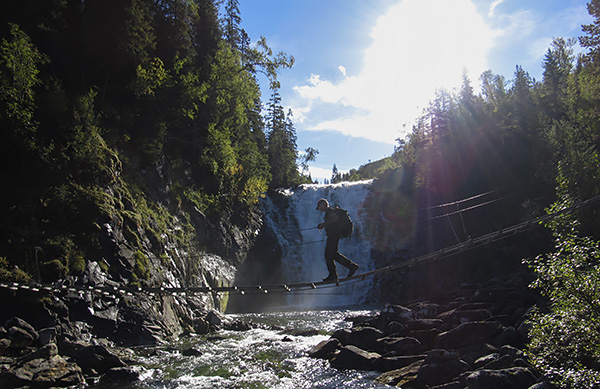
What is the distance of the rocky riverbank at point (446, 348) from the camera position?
9.10 metres

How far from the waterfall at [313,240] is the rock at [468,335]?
18.2m

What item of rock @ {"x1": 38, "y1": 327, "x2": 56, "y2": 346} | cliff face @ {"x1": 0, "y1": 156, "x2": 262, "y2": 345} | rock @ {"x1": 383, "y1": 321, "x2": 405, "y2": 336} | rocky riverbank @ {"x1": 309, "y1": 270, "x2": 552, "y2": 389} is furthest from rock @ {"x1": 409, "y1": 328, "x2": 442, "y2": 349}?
rock @ {"x1": 38, "y1": 327, "x2": 56, "y2": 346}

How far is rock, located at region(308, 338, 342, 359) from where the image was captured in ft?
45.1

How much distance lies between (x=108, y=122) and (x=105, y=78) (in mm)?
2942

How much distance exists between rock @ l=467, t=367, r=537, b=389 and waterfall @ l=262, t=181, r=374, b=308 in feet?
71.7

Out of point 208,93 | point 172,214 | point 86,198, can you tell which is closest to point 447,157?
point 208,93

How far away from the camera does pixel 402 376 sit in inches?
421

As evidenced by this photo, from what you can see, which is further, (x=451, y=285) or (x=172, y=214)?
(x=451, y=285)

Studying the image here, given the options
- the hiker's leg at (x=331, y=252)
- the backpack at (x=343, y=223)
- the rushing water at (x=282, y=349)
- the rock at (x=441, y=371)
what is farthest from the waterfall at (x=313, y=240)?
the backpack at (x=343, y=223)

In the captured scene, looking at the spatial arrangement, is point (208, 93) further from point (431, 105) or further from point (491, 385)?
point (431, 105)

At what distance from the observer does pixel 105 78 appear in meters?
21.8

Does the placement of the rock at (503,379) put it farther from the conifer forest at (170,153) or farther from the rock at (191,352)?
the rock at (191,352)

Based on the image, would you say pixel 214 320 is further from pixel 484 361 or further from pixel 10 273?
pixel 484 361

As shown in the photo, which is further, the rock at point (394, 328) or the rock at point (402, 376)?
the rock at point (394, 328)
